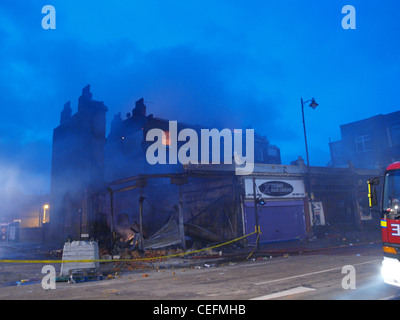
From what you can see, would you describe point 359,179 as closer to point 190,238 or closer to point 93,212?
point 190,238

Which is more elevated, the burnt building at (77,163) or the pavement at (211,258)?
the burnt building at (77,163)

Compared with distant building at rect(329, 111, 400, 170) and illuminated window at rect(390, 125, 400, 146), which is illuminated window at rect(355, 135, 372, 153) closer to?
distant building at rect(329, 111, 400, 170)

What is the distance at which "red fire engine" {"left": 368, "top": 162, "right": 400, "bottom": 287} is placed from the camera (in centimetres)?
570

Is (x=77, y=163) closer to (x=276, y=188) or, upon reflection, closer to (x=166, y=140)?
(x=166, y=140)

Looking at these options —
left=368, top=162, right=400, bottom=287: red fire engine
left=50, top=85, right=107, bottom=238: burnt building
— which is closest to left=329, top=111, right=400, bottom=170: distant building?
left=50, top=85, right=107, bottom=238: burnt building

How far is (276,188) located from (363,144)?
2168 cm

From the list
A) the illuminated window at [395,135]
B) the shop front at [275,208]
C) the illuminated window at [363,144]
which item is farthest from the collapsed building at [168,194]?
the illuminated window at [363,144]

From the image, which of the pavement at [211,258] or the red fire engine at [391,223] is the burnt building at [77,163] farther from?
the red fire engine at [391,223]

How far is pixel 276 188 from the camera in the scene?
20.4 meters

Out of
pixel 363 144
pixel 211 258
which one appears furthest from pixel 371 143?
pixel 211 258

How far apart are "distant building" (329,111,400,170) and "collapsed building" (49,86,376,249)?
31.3 ft

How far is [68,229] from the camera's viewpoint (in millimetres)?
25781

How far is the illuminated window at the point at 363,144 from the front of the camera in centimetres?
3547
